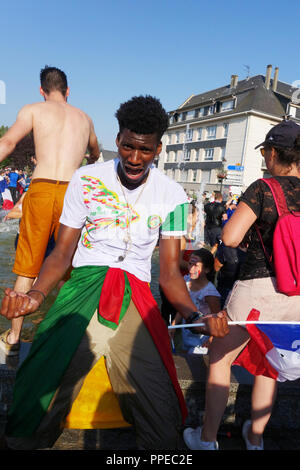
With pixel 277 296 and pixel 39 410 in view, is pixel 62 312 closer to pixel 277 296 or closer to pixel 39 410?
pixel 39 410

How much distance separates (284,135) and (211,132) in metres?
45.9

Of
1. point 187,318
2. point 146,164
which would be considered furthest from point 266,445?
point 146,164

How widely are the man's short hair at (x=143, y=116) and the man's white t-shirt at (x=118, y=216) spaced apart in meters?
0.27

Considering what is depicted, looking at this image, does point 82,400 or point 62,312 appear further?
point 82,400

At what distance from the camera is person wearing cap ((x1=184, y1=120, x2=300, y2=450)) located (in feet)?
7.26

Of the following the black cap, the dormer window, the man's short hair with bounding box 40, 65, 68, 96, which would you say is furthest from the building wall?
the black cap

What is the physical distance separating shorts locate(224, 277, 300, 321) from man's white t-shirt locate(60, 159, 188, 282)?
23.4 inches

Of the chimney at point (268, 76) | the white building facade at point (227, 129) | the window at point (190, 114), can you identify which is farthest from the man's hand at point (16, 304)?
the window at point (190, 114)

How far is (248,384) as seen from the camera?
2.96 m

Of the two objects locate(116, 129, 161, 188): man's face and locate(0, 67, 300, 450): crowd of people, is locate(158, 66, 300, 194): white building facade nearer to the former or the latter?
locate(0, 67, 300, 450): crowd of people

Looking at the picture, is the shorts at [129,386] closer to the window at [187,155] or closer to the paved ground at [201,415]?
the paved ground at [201,415]

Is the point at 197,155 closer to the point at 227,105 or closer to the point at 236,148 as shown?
the point at 227,105

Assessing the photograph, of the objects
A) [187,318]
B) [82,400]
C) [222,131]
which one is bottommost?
[82,400]
